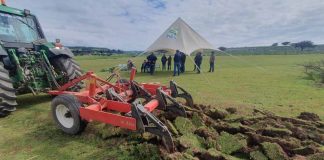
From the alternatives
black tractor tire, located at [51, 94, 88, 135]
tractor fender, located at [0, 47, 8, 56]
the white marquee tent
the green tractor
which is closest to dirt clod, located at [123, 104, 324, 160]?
black tractor tire, located at [51, 94, 88, 135]

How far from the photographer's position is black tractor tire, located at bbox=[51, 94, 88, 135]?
421 centimetres

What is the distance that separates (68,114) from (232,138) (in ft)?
8.94

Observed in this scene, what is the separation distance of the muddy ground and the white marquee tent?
6.80 metres

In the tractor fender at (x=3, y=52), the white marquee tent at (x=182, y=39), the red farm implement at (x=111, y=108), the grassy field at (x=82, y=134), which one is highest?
the white marquee tent at (x=182, y=39)

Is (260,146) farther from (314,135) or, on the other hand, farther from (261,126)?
(314,135)

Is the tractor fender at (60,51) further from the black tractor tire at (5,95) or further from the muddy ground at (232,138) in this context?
the muddy ground at (232,138)

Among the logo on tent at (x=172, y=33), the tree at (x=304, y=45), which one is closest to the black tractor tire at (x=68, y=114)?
the logo on tent at (x=172, y=33)

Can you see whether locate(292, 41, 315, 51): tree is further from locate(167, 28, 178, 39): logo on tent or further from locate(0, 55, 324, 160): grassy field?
locate(0, 55, 324, 160): grassy field

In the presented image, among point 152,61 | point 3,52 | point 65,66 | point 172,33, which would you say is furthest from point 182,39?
point 3,52

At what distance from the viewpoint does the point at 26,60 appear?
20.7 feet

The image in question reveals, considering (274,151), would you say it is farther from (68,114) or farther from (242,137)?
(68,114)

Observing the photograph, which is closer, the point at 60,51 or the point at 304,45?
the point at 60,51

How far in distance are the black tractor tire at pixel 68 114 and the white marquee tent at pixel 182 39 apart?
712cm

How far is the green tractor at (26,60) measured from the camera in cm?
560
